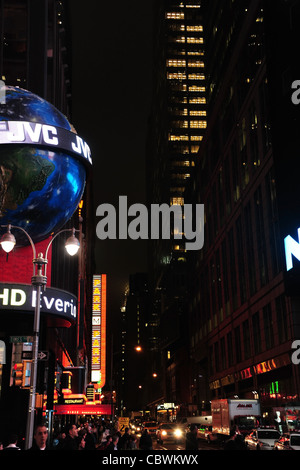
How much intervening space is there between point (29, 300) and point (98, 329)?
206 feet

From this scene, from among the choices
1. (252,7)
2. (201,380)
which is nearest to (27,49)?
(252,7)

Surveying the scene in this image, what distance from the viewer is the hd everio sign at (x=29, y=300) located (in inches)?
888

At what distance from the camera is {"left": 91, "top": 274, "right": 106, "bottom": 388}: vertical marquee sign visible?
83.9m

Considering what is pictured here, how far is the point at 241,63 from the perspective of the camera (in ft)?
232

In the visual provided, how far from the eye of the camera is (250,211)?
63688 millimetres

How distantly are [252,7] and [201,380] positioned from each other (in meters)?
64.1

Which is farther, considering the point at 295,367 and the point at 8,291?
the point at 295,367

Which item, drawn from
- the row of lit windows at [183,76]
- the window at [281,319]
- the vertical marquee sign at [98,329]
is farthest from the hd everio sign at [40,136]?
the row of lit windows at [183,76]

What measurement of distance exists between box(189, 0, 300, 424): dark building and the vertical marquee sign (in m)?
17.3

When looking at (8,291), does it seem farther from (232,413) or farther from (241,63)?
(241,63)

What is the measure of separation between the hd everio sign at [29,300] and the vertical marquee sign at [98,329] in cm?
5962

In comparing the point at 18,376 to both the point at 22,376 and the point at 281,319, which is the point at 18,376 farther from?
the point at 281,319
